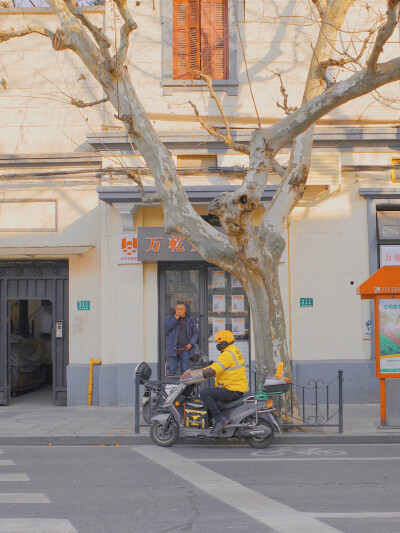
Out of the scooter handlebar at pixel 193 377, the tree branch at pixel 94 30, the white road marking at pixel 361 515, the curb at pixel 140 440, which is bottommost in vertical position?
the curb at pixel 140 440

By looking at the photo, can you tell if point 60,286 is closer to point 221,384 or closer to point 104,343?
point 104,343

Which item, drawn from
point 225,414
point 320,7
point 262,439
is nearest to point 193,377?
point 225,414

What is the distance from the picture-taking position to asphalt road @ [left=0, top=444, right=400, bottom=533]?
582 cm

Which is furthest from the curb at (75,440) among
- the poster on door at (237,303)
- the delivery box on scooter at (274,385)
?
the poster on door at (237,303)

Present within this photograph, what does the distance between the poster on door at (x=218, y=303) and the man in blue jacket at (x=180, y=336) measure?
2.90ft

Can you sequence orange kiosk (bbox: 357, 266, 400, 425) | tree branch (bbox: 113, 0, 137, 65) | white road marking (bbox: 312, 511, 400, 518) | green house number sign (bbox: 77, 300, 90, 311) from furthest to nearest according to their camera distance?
green house number sign (bbox: 77, 300, 90, 311) → orange kiosk (bbox: 357, 266, 400, 425) → tree branch (bbox: 113, 0, 137, 65) → white road marking (bbox: 312, 511, 400, 518)

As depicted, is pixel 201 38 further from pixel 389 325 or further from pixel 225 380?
pixel 225 380

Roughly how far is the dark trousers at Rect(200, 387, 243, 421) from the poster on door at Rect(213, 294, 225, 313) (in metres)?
4.43

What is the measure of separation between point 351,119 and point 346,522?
31.6 feet

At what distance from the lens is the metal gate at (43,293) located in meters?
14.3

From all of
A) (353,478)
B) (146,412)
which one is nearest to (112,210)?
(146,412)

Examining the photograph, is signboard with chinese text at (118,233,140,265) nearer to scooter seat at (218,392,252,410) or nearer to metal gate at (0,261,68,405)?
metal gate at (0,261,68,405)

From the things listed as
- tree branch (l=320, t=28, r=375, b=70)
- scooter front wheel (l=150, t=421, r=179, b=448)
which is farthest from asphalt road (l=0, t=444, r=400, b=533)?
tree branch (l=320, t=28, r=375, b=70)

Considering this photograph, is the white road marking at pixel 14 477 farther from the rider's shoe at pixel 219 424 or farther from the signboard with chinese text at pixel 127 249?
the signboard with chinese text at pixel 127 249
